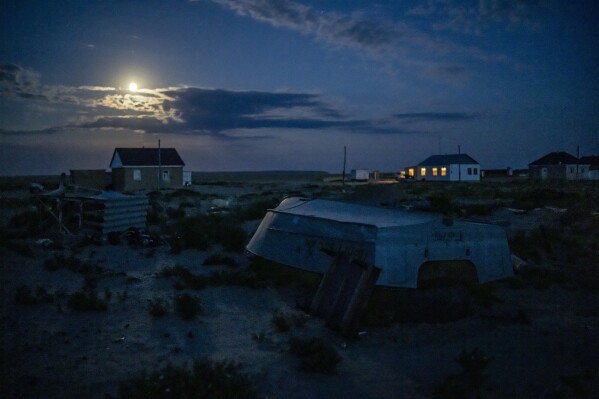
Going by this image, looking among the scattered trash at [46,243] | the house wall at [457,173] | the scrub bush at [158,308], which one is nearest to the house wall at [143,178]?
the scattered trash at [46,243]

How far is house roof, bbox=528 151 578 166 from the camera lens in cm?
6462

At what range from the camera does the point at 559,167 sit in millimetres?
63781

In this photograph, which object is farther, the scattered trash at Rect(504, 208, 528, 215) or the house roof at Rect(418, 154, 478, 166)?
the house roof at Rect(418, 154, 478, 166)

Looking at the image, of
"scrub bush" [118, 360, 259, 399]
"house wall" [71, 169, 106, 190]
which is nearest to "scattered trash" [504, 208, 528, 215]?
"scrub bush" [118, 360, 259, 399]

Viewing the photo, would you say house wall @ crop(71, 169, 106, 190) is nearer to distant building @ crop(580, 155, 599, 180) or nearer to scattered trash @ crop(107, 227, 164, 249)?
scattered trash @ crop(107, 227, 164, 249)

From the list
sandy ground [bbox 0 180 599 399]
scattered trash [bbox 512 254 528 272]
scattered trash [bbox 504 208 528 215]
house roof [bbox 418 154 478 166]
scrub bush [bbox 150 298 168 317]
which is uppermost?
house roof [bbox 418 154 478 166]

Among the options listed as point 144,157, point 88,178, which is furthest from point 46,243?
point 144,157

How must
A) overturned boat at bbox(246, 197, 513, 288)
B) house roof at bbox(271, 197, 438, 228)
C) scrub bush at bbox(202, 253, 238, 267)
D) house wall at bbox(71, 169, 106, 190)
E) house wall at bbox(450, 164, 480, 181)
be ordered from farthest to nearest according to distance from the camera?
house wall at bbox(450, 164, 480, 181) → house wall at bbox(71, 169, 106, 190) → scrub bush at bbox(202, 253, 238, 267) → house roof at bbox(271, 197, 438, 228) → overturned boat at bbox(246, 197, 513, 288)

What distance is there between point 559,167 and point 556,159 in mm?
2016

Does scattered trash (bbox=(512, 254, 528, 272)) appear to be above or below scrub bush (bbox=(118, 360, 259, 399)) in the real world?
above

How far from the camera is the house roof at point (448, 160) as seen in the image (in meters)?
59.2

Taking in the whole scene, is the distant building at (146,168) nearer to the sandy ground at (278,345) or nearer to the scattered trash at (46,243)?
the scattered trash at (46,243)

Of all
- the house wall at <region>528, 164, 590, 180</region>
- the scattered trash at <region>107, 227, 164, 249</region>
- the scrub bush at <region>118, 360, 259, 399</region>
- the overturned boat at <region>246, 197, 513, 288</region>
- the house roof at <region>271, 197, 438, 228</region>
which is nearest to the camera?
the scrub bush at <region>118, 360, 259, 399</region>

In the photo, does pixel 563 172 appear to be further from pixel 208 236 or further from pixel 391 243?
pixel 391 243
